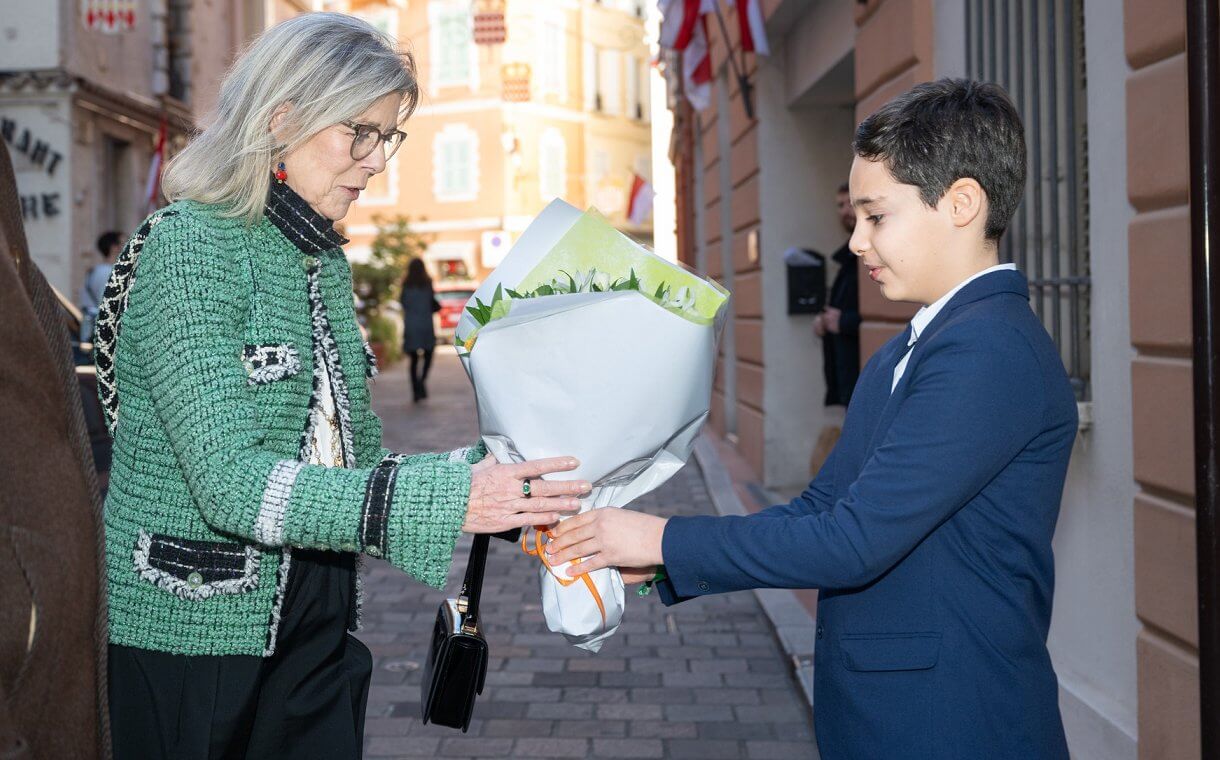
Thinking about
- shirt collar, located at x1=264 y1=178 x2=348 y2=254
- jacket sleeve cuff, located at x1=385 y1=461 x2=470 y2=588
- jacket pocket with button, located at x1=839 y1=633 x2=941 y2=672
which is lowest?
jacket pocket with button, located at x1=839 y1=633 x2=941 y2=672

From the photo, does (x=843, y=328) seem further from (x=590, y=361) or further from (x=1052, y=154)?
(x=590, y=361)

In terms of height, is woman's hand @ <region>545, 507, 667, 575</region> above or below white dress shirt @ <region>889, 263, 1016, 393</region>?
below

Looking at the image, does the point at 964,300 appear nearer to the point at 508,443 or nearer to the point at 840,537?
the point at 840,537

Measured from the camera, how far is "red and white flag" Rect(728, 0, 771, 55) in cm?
791

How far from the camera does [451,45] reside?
38.9 m

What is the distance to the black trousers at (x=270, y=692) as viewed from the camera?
78.1 inches

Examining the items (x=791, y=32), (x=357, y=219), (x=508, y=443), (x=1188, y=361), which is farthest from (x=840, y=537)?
(x=357, y=219)

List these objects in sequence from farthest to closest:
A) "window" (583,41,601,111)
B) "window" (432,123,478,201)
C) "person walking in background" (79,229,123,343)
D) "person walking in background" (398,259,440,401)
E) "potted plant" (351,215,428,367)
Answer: "window" (583,41,601,111), "window" (432,123,478,201), "potted plant" (351,215,428,367), "person walking in background" (398,259,440,401), "person walking in background" (79,229,123,343)

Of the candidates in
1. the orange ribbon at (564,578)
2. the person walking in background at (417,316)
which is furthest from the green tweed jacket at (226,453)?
the person walking in background at (417,316)

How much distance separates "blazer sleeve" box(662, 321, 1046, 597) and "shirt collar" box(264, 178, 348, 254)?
961 mm

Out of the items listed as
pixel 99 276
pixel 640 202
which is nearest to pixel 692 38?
pixel 99 276

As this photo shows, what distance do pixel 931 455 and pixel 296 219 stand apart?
3.72ft

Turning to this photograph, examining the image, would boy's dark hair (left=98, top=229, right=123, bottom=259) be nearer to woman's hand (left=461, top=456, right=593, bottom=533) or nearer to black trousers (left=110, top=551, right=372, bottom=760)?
black trousers (left=110, top=551, right=372, bottom=760)

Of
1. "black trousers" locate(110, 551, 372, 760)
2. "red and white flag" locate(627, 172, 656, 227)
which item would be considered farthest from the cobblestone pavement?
"red and white flag" locate(627, 172, 656, 227)
